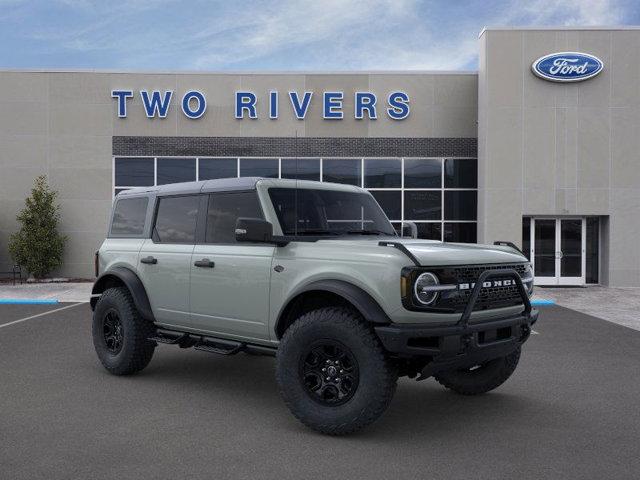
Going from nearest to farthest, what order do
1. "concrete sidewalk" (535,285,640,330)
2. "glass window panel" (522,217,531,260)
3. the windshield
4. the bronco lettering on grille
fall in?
the bronco lettering on grille
the windshield
"concrete sidewalk" (535,285,640,330)
"glass window panel" (522,217,531,260)

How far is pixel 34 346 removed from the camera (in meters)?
8.41

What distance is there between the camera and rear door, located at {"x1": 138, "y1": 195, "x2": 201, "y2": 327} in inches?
235

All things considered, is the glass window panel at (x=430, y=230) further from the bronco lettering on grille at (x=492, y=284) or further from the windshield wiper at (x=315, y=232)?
the bronco lettering on grille at (x=492, y=284)

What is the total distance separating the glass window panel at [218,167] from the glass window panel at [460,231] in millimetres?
7343

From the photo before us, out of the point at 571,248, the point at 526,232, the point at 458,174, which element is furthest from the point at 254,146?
the point at 571,248

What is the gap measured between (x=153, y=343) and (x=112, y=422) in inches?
64.7

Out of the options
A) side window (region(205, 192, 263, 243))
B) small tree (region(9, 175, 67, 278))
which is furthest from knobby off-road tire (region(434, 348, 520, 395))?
small tree (region(9, 175, 67, 278))

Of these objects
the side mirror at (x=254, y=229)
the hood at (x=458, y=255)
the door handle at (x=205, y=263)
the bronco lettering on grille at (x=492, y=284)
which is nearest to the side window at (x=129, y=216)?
the door handle at (x=205, y=263)

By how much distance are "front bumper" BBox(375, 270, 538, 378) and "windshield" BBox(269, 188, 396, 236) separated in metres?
1.52

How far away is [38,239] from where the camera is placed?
61.9 feet

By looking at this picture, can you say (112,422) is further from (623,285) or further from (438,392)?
(623,285)

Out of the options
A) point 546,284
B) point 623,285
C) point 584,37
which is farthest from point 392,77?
point 623,285

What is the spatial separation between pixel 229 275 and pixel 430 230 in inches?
603

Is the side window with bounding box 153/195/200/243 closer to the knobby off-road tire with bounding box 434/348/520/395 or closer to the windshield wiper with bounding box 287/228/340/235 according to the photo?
the windshield wiper with bounding box 287/228/340/235
